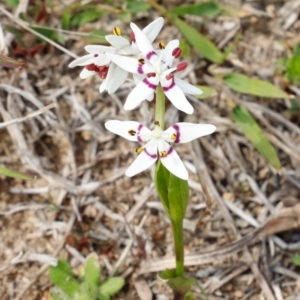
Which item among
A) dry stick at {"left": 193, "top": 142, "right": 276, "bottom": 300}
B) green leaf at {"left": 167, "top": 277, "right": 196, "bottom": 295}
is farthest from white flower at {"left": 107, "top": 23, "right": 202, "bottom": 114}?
dry stick at {"left": 193, "top": 142, "right": 276, "bottom": 300}

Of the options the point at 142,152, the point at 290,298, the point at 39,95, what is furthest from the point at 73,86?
the point at 290,298

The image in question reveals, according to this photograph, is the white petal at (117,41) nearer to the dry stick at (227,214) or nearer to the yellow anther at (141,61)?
the yellow anther at (141,61)

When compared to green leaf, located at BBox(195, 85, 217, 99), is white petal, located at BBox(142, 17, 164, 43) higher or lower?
higher

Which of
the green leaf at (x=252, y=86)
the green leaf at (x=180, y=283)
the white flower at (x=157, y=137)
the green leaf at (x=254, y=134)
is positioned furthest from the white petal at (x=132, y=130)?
the green leaf at (x=252, y=86)

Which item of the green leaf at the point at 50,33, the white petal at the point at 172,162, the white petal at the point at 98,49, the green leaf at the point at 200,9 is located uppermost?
the white petal at the point at 98,49

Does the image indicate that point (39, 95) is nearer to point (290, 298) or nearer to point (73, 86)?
point (73, 86)

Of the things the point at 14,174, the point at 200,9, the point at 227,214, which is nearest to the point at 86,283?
the point at 14,174

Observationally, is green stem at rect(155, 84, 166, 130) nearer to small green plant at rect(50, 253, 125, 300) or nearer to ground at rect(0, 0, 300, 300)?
ground at rect(0, 0, 300, 300)
